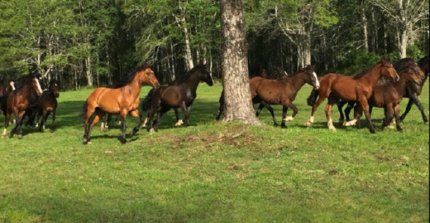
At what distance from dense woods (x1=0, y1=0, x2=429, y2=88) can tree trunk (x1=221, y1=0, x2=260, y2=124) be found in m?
36.4

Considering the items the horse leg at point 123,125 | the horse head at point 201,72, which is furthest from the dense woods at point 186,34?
the horse leg at point 123,125

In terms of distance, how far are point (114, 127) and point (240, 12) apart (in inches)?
305

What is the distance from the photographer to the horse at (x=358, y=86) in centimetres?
1444

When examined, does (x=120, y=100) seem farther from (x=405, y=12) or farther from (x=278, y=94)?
(x=405, y=12)

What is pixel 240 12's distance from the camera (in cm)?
1482

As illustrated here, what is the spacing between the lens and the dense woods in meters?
55.7

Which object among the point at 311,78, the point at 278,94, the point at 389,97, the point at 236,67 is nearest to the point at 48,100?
the point at 236,67

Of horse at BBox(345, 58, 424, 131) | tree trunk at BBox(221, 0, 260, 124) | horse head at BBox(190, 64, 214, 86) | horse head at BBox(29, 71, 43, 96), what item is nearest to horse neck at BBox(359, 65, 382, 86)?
horse at BBox(345, 58, 424, 131)

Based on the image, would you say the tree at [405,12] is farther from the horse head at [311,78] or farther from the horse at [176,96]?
the horse at [176,96]

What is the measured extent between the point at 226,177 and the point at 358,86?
585 centimetres

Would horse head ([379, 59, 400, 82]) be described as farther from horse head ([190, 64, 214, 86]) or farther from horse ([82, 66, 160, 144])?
horse ([82, 66, 160, 144])

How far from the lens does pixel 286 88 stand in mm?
16391

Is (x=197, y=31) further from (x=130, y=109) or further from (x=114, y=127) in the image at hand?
(x=130, y=109)

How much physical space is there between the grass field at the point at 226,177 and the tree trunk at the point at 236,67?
0.91 metres
